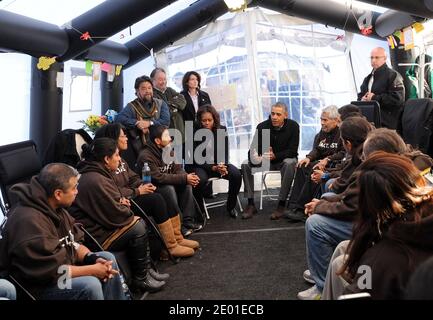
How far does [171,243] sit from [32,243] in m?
1.53

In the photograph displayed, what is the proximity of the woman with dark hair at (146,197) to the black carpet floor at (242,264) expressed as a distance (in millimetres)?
142

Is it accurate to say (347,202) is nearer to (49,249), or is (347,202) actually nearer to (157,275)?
(157,275)

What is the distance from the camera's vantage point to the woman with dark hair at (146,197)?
3.08 meters

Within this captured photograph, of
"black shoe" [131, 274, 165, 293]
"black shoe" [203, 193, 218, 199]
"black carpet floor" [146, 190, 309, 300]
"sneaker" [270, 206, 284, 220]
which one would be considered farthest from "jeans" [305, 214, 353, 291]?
"black shoe" [203, 193, 218, 199]

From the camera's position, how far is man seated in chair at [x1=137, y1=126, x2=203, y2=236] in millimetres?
3502

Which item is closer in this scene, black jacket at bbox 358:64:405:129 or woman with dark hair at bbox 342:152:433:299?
woman with dark hair at bbox 342:152:433:299

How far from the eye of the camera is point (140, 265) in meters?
2.64

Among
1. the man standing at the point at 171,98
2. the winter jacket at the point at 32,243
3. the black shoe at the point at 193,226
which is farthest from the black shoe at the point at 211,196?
the winter jacket at the point at 32,243

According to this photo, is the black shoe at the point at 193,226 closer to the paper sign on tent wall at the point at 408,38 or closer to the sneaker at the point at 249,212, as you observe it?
→ the sneaker at the point at 249,212

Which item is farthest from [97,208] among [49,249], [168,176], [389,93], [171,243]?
[389,93]

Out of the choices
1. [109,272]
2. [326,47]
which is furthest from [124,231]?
[326,47]

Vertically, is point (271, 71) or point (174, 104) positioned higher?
point (271, 71)

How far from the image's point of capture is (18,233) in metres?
1.77

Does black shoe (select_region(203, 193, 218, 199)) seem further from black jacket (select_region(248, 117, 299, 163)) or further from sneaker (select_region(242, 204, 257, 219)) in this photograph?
black jacket (select_region(248, 117, 299, 163))
